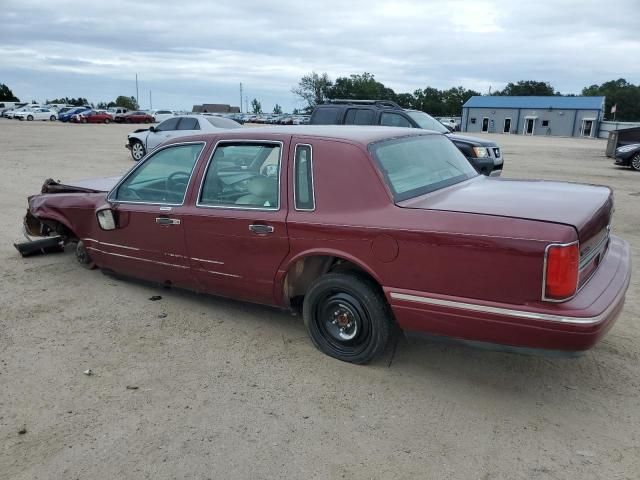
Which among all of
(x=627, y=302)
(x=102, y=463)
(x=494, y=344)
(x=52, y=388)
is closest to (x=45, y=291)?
(x=52, y=388)

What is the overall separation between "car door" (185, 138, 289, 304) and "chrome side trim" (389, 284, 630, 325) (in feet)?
3.34

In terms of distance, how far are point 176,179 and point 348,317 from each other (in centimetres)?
199

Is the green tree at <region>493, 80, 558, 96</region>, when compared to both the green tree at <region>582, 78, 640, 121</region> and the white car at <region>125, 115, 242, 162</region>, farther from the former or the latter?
the white car at <region>125, 115, 242, 162</region>

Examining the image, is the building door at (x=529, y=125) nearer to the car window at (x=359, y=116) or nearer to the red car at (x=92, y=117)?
the red car at (x=92, y=117)

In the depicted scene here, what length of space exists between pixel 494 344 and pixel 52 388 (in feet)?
9.02

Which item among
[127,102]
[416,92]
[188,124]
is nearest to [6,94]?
[127,102]

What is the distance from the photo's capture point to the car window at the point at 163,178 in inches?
171

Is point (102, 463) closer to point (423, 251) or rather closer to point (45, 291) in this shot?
point (423, 251)

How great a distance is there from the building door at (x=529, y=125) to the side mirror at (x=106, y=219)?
65.0 meters

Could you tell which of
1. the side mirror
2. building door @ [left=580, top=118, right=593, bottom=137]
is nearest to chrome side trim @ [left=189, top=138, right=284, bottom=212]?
the side mirror

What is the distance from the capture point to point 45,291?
507 cm

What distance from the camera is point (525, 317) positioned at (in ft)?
9.20

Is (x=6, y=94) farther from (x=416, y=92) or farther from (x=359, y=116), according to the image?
(x=359, y=116)

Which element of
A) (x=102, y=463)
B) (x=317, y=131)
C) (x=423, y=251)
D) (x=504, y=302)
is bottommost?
(x=102, y=463)
